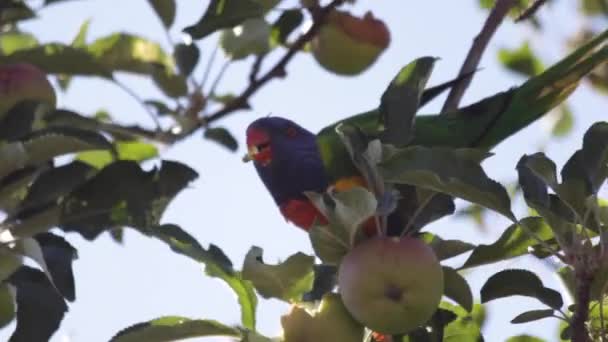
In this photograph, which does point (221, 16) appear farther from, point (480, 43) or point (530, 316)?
point (530, 316)

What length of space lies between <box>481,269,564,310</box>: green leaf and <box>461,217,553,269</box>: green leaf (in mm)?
50

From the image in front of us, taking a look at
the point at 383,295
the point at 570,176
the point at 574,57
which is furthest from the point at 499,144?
the point at 383,295

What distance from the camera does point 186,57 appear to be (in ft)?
11.6

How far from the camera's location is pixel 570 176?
1.87 meters

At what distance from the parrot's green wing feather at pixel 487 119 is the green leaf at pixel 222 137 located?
643 mm

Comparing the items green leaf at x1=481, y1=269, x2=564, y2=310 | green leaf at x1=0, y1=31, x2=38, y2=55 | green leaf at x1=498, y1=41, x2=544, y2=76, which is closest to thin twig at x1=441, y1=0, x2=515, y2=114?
green leaf at x1=498, y1=41, x2=544, y2=76

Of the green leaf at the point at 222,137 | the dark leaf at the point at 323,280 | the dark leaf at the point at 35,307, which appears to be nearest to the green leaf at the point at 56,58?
the green leaf at the point at 222,137

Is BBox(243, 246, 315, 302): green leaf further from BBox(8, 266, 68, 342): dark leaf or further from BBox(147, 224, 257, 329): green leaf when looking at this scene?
BBox(8, 266, 68, 342): dark leaf

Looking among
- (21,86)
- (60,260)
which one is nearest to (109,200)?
(60,260)

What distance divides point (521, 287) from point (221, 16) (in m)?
1.01

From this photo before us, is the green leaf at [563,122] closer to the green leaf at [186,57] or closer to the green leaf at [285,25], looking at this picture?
the green leaf at [285,25]

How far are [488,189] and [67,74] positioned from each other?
5.49ft

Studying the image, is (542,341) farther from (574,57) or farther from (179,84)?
(179,84)

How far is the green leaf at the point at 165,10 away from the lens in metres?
3.50
